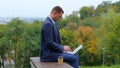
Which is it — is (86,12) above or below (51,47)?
above

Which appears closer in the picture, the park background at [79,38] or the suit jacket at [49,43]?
the suit jacket at [49,43]

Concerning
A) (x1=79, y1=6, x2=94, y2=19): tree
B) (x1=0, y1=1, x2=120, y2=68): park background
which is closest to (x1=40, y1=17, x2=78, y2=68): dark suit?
(x1=0, y1=1, x2=120, y2=68): park background

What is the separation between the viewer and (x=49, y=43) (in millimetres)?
6047

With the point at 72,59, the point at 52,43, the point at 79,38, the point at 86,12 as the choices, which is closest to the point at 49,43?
the point at 52,43

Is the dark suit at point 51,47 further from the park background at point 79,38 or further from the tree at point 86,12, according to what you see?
the tree at point 86,12

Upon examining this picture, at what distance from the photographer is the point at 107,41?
5112 centimetres

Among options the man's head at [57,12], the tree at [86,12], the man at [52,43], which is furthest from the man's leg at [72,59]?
the tree at [86,12]

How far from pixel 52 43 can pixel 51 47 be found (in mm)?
80

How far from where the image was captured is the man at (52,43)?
607 centimetres

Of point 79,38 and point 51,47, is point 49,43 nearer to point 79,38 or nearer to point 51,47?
point 51,47

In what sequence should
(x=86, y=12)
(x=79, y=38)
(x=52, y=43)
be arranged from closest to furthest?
1. (x=52, y=43)
2. (x=79, y=38)
3. (x=86, y=12)

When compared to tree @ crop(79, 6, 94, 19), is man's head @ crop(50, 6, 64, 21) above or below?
below

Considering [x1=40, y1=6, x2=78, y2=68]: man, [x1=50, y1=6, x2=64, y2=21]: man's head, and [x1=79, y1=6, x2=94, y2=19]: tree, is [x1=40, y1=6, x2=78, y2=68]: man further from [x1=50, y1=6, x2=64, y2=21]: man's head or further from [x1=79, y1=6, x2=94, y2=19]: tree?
[x1=79, y1=6, x2=94, y2=19]: tree

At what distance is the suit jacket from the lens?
607 centimetres
